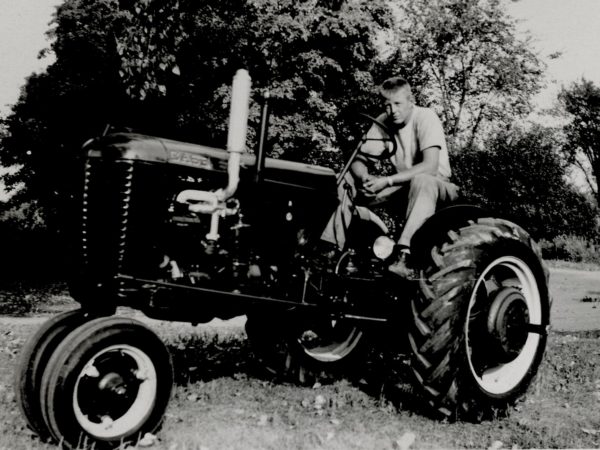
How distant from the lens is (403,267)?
166 inches

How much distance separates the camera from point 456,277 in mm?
4145

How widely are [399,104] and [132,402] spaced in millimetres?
2885

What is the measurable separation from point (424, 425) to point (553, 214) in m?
26.0

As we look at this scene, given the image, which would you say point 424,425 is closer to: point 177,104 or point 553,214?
point 177,104

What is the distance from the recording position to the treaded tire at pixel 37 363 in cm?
337

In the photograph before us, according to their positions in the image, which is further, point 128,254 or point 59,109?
point 59,109

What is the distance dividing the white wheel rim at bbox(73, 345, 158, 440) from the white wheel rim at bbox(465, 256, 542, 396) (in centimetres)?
211

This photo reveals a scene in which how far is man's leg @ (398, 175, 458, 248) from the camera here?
4305mm

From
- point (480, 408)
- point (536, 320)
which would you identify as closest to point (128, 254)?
point (480, 408)

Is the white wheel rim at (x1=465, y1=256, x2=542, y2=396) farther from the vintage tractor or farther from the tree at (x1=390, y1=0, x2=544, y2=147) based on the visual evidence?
the tree at (x1=390, y1=0, x2=544, y2=147)

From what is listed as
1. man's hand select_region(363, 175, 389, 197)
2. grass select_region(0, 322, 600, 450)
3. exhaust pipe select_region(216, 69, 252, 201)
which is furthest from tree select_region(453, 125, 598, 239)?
exhaust pipe select_region(216, 69, 252, 201)

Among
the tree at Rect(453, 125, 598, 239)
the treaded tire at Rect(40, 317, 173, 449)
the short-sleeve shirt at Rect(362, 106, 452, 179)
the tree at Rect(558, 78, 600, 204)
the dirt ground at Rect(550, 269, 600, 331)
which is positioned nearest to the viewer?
the treaded tire at Rect(40, 317, 173, 449)

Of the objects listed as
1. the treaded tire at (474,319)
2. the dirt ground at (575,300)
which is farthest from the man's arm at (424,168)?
the dirt ground at (575,300)

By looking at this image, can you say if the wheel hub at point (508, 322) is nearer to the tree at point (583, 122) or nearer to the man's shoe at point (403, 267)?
the man's shoe at point (403, 267)
